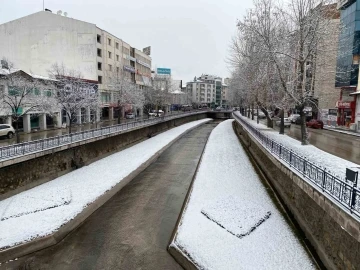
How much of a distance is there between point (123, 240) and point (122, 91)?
38699 mm

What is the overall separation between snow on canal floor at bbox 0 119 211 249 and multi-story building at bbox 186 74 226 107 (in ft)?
473

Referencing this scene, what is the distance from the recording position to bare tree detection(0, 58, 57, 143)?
25141 mm

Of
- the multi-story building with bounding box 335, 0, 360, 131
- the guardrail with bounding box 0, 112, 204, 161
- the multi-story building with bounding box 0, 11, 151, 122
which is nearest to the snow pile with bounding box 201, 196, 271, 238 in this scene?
the guardrail with bounding box 0, 112, 204, 161

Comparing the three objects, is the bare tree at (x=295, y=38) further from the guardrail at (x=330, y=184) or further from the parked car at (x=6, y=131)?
the parked car at (x=6, y=131)

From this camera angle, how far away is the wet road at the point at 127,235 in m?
10.3

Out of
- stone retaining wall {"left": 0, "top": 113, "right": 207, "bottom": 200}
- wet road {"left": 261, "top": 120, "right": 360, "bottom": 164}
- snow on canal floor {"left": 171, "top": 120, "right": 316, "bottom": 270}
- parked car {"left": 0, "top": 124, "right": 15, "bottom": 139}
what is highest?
parked car {"left": 0, "top": 124, "right": 15, "bottom": 139}

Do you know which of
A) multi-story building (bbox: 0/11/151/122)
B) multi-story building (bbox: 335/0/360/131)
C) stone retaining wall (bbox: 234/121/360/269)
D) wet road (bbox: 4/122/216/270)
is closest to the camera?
stone retaining wall (bbox: 234/121/360/269)

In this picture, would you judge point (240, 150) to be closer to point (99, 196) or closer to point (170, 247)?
point (99, 196)

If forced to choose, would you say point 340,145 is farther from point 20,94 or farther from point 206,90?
point 206,90

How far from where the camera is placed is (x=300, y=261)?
31.7ft

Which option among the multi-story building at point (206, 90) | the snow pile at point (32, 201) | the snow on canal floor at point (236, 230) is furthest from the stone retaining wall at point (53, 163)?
the multi-story building at point (206, 90)

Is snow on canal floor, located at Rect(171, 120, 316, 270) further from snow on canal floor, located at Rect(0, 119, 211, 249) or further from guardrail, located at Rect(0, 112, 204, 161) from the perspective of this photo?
guardrail, located at Rect(0, 112, 204, 161)

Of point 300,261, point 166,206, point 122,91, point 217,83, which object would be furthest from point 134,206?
point 217,83

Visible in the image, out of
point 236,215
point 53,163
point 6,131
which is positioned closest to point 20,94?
point 6,131
